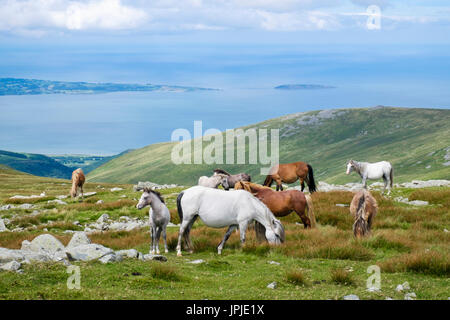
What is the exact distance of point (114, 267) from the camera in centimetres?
1130

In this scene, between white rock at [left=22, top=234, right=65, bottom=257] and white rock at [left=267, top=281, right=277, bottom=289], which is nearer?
white rock at [left=267, top=281, right=277, bottom=289]

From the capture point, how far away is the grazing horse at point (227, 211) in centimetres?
1460

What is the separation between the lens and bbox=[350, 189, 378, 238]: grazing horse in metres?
15.7

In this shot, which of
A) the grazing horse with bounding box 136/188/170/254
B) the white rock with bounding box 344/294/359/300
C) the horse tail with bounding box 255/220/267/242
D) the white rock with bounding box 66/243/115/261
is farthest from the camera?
the horse tail with bounding box 255/220/267/242

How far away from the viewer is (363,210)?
15883mm

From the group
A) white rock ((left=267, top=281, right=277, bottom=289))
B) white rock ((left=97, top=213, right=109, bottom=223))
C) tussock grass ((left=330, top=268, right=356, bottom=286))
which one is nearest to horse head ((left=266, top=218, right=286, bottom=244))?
tussock grass ((left=330, top=268, right=356, bottom=286))

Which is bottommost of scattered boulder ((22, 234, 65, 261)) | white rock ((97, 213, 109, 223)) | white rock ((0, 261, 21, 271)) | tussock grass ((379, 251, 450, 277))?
white rock ((97, 213, 109, 223))

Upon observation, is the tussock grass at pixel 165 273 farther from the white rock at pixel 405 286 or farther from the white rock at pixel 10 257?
the white rock at pixel 405 286

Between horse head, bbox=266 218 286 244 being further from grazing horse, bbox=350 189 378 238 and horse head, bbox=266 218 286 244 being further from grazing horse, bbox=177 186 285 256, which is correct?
grazing horse, bbox=350 189 378 238

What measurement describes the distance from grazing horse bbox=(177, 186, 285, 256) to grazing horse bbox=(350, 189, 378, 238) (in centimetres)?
296

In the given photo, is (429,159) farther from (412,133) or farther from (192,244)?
(192,244)

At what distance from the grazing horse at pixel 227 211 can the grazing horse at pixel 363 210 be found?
2.96 m

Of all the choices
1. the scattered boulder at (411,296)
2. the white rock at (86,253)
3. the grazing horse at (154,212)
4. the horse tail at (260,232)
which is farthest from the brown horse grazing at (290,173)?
the scattered boulder at (411,296)

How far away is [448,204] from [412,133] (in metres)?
165
